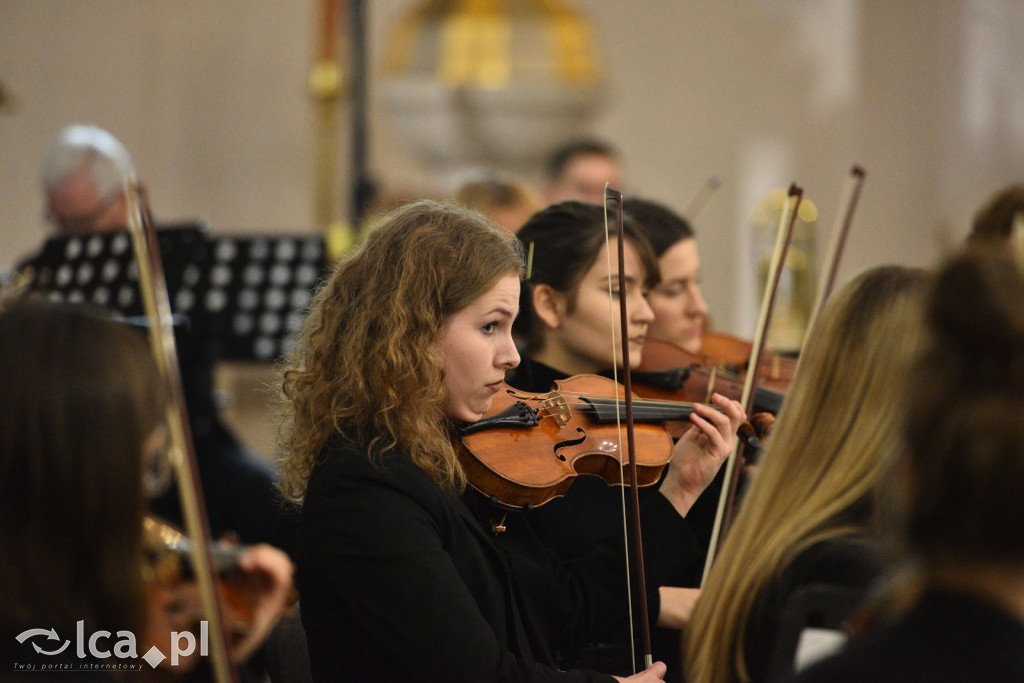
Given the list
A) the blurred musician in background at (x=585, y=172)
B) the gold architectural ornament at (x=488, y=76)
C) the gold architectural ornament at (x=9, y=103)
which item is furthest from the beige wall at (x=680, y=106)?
the blurred musician in background at (x=585, y=172)

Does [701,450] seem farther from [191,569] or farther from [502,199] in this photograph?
[502,199]

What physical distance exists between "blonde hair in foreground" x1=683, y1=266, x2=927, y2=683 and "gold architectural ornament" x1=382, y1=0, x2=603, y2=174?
16.7 feet

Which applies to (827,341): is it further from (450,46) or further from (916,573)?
(450,46)

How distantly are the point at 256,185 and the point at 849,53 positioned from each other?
347 cm

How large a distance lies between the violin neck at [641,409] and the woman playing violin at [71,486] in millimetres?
834

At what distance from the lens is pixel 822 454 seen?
134 cm

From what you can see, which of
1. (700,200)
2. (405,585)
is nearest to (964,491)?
(405,585)

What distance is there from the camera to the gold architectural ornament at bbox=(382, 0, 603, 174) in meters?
6.27

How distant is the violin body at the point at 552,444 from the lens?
162cm

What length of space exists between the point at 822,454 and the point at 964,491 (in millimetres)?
529

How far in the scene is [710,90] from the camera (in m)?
6.94

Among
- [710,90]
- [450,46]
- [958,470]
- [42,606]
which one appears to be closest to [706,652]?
[958,470]

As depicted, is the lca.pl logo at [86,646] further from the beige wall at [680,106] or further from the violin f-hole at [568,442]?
the beige wall at [680,106]

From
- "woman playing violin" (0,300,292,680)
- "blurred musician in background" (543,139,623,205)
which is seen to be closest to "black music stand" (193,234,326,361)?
"blurred musician in background" (543,139,623,205)
